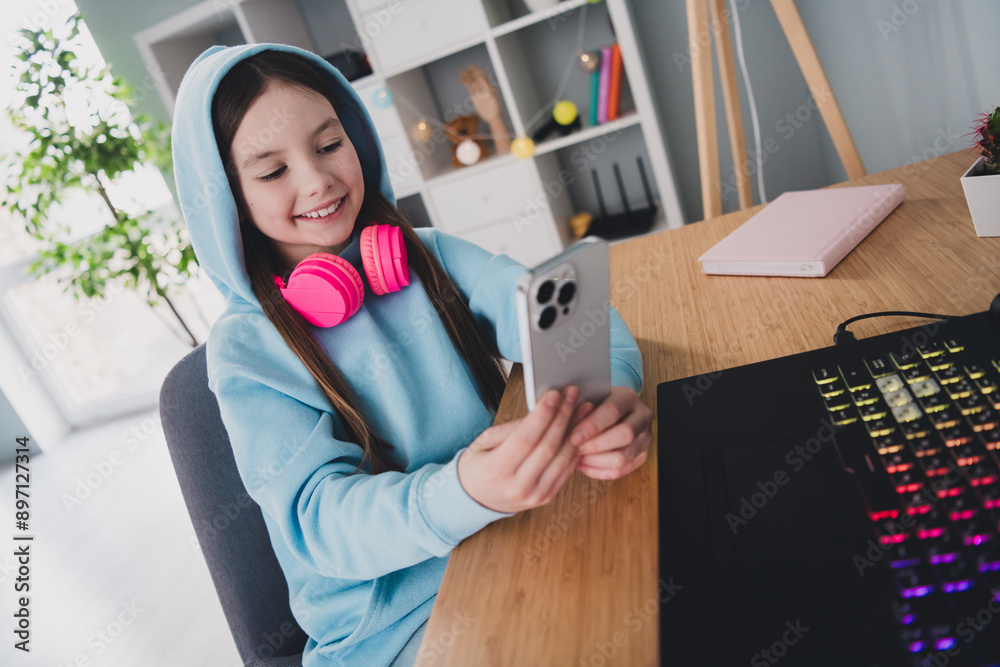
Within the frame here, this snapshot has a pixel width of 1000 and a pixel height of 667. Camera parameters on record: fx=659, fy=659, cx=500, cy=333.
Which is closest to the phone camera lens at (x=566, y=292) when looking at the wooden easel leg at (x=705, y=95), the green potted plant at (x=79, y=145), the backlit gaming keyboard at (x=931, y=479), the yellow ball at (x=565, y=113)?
the backlit gaming keyboard at (x=931, y=479)

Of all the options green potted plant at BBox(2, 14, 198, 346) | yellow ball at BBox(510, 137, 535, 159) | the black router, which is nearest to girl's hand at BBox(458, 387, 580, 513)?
yellow ball at BBox(510, 137, 535, 159)

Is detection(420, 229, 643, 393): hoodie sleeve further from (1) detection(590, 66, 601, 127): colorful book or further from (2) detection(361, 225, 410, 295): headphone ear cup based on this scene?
(1) detection(590, 66, 601, 127): colorful book

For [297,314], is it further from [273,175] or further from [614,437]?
[614,437]

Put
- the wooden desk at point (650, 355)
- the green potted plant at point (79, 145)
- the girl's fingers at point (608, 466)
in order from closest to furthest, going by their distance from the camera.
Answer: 1. the wooden desk at point (650, 355)
2. the girl's fingers at point (608, 466)
3. the green potted plant at point (79, 145)

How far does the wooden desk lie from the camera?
46 cm

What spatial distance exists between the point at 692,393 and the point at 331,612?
0.48 m

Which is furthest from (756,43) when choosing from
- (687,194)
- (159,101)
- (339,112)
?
(159,101)

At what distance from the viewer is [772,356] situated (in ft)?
2.22

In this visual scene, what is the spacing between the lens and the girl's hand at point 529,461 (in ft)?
1.69

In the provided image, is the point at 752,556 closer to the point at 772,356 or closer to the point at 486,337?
the point at 772,356

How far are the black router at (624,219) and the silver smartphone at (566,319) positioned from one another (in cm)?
198

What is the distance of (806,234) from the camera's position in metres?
0.88

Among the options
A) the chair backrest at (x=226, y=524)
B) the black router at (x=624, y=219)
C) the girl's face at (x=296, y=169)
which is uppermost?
the girl's face at (x=296, y=169)

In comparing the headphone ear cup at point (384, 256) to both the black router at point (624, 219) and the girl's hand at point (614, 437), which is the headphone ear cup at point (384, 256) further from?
the black router at point (624, 219)
